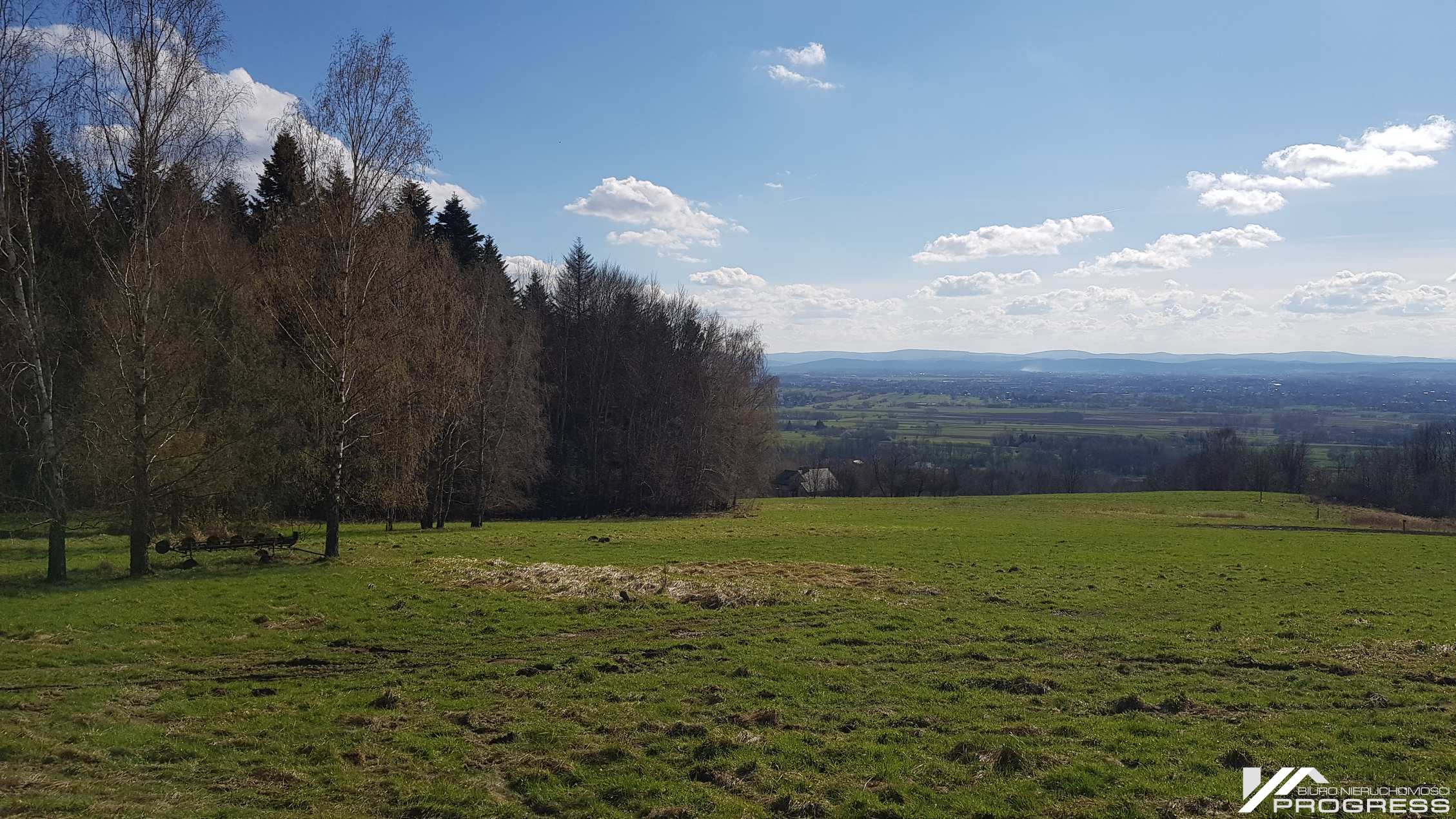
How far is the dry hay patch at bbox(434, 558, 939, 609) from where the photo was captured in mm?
19234

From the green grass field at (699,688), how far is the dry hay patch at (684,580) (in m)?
0.16

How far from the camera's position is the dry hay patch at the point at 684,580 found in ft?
63.1

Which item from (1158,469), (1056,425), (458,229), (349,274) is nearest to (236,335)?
(349,274)

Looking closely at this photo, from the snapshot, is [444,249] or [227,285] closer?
[227,285]

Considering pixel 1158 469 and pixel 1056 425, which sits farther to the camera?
pixel 1056 425

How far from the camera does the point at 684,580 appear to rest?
2116cm

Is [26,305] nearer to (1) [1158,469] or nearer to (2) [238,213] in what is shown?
(2) [238,213]

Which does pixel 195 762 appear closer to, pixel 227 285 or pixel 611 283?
pixel 227 285

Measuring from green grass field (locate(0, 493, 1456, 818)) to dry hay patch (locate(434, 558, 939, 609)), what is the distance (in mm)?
159

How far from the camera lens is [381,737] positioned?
382 inches

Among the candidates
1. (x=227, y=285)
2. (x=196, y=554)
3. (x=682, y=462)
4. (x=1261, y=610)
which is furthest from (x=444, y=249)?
(x=1261, y=610)

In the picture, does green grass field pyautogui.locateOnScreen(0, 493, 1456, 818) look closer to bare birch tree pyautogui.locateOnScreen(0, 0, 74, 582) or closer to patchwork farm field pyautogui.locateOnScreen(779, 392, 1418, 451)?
bare birch tree pyautogui.locateOnScreen(0, 0, 74, 582)

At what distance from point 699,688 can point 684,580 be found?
30.5ft

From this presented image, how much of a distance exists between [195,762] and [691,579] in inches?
531
